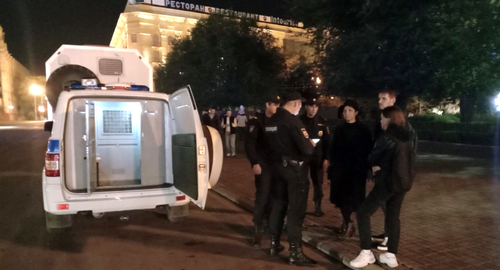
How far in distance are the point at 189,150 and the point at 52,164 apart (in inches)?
66.2

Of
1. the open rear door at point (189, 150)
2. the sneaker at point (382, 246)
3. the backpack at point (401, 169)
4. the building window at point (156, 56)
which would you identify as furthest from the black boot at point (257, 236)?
the building window at point (156, 56)

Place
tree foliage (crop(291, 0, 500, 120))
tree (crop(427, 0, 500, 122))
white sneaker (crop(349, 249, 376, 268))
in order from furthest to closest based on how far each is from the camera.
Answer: tree foliage (crop(291, 0, 500, 120)), tree (crop(427, 0, 500, 122)), white sneaker (crop(349, 249, 376, 268))

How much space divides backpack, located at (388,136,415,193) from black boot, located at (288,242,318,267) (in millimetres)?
1271

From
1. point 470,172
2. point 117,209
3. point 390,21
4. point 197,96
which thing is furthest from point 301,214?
point 197,96

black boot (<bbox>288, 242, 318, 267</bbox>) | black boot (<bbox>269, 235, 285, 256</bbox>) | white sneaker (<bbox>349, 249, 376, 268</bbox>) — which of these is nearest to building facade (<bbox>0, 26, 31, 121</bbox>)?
black boot (<bbox>269, 235, 285, 256</bbox>)

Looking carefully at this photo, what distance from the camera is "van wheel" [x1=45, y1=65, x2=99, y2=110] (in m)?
8.03

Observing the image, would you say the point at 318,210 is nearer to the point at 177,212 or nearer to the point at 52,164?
the point at 177,212

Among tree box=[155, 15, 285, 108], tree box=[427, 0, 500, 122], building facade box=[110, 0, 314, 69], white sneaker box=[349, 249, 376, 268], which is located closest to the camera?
white sneaker box=[349, 249, 376, 268]

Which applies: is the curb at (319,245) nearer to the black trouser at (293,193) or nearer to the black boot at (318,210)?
the black boot at (318,210)

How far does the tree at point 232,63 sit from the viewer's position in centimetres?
2598

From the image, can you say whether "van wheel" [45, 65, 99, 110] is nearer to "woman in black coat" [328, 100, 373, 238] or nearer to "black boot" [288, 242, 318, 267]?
"woman in black coat" [328, 100, 373, 238]

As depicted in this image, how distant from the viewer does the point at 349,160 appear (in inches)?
200

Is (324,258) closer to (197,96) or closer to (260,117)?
(260,117)

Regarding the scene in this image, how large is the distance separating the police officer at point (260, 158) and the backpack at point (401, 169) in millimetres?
1435
